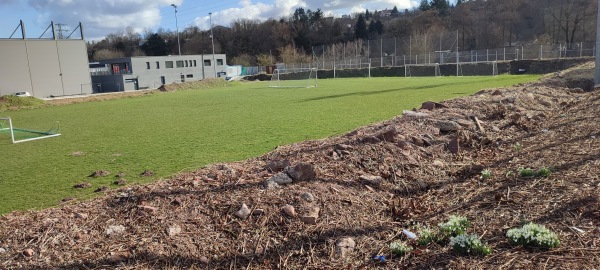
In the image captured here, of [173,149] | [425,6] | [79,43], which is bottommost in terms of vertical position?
[173,149]

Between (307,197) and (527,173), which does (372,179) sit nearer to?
(307,197)

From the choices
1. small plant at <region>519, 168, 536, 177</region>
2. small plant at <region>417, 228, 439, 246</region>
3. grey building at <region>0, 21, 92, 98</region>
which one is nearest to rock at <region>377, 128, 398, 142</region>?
small plant at <region>519, 168, 536, 177</region>

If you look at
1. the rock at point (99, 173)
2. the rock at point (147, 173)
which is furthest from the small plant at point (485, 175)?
the rock at point (99, 173)

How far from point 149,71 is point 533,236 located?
75959 mm

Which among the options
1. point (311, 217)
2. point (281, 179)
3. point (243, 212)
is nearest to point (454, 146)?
point (281, 179)

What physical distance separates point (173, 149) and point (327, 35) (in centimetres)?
10181

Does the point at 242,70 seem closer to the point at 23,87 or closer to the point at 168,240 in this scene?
the point at 23,87

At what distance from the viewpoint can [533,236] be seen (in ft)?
10.8

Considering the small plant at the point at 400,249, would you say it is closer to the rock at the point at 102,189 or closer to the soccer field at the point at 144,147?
the soccer field at the point at 144,147

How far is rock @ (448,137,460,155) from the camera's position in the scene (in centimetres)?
670

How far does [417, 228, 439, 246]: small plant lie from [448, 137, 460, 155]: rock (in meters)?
3.19

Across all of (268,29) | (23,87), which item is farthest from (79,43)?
(268,29)

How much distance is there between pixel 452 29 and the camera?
87.4 meters

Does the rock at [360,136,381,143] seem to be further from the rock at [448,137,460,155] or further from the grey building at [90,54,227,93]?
the grey building at [90,54,227,93]
